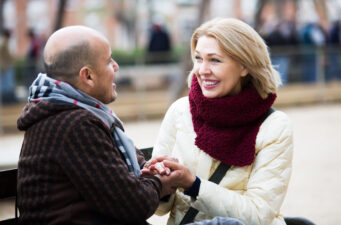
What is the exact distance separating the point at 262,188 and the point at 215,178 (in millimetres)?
239

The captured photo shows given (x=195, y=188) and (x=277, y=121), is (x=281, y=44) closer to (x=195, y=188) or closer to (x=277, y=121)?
(x=277, y=121)

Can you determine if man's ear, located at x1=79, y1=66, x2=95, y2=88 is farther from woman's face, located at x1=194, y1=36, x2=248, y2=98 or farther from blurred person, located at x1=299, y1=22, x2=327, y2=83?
blurred person, located at x1=299, y1=22, x2=327, y2=83

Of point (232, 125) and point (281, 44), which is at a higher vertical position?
point (232, 125)

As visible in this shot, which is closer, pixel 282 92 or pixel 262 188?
pixel 262 188

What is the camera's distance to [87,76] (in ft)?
7.30

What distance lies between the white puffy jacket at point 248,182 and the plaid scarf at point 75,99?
45 cm

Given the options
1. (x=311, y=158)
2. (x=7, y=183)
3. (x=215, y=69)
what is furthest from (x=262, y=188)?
(x=311, y=158)

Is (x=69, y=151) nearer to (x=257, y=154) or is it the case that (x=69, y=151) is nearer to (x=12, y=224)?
(x=12, y=224)

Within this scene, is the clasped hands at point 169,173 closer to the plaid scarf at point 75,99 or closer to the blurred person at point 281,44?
the plaid scarf at point 75,99

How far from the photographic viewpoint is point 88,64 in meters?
2.21

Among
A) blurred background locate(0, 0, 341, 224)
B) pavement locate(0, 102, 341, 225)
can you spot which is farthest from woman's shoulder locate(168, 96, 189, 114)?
blurred background locate(0, 0, 341, 224)

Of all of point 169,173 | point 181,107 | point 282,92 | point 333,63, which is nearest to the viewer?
point 169,173

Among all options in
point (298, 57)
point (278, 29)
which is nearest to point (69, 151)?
point (298, 57)

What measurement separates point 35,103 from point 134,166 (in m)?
0.51
